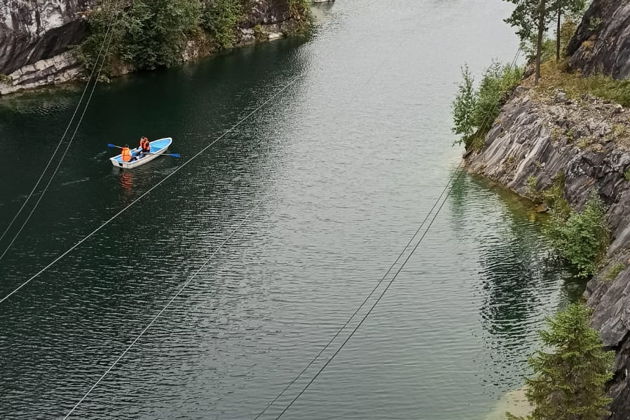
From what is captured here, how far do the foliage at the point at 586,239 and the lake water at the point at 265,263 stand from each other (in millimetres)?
1653

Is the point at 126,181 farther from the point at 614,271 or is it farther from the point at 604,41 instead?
the point at 614,271

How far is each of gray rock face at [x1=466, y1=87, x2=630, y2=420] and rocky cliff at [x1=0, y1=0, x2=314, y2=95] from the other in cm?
4652

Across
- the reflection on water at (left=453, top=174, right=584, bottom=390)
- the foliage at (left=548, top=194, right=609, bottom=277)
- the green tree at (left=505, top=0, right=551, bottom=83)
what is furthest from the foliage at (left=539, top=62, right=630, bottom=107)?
the foliage at (left=548, top=194, right=609, bottom=277)

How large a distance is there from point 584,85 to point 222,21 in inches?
2272

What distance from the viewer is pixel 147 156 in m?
74.3

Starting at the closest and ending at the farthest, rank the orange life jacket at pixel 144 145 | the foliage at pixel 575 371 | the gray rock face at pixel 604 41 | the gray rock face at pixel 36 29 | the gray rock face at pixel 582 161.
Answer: the foliage at pixel 575 371
the gray rock face at pixel 582 161
the gray rock face at pixel 604 41
the orange life jacket at pixel 144 145
the gray rock face at pixel 36 29

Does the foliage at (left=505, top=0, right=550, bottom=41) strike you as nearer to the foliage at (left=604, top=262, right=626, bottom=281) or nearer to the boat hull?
the boat hull

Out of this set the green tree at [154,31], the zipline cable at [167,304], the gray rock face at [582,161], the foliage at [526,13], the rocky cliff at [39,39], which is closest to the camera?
the gray rock face at [582,161]

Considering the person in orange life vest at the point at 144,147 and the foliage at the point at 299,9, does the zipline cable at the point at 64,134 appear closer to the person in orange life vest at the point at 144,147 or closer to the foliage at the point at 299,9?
the person in orange life vest at the point at 144,147

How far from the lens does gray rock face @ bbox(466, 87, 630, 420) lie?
4119 centimetres

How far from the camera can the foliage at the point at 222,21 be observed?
366 feet

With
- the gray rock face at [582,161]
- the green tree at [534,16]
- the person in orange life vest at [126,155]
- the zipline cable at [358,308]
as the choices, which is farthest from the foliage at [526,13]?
the person in orange life vest at [126,155]

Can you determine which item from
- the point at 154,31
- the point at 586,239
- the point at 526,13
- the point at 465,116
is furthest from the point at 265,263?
the point at 154,31

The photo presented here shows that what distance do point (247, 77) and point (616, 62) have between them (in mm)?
45403
